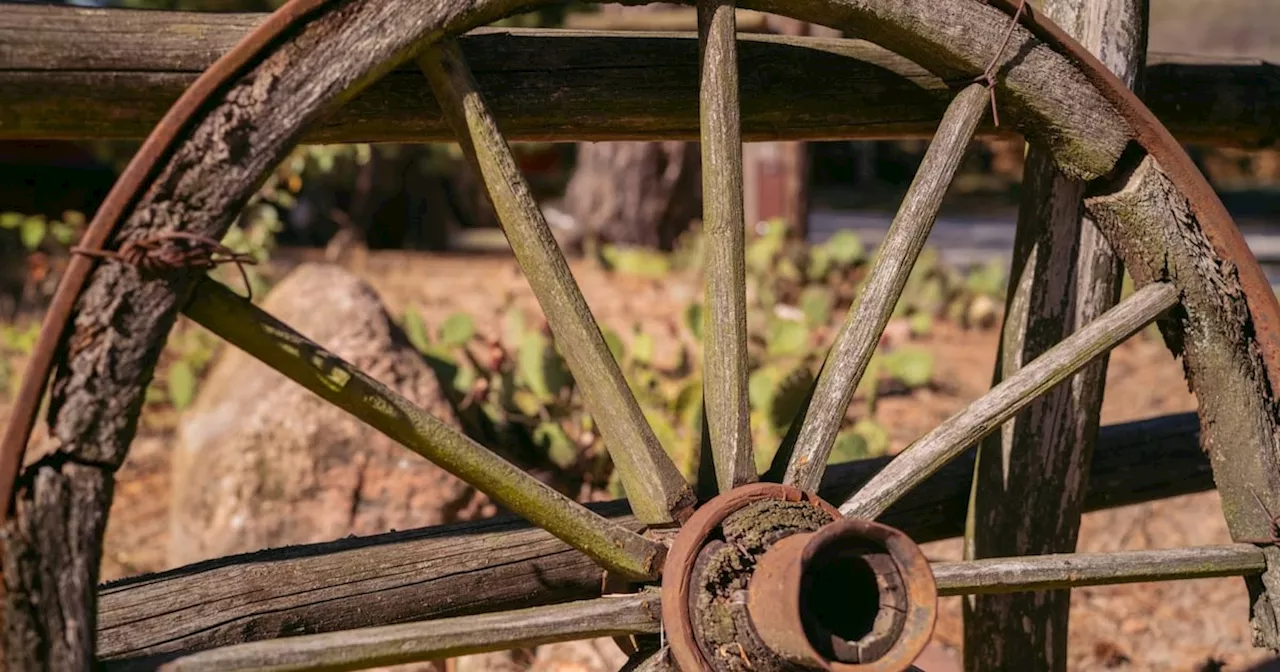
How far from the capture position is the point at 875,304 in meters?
1.86

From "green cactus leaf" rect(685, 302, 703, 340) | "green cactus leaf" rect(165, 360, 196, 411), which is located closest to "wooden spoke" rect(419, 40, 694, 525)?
"green cactus leaf" rect(685, 302, 703, 340)

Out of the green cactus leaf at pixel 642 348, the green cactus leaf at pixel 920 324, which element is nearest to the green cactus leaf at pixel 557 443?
the green cactus leaf at pixel 642 348

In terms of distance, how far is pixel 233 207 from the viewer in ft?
4.60

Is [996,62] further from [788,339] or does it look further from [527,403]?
[788,339]

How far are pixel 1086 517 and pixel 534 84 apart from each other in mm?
2887

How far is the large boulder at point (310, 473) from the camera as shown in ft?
10.4

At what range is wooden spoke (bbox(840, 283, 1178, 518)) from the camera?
6.07ft

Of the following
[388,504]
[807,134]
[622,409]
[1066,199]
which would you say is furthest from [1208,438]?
[388,504]

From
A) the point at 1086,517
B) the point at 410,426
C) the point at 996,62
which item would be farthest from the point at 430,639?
the point at 1086,517

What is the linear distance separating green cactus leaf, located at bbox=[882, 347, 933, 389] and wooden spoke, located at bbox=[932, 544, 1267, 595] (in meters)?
2.79

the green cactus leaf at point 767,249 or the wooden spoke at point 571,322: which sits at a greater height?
the green cactus leaf at point 767,249

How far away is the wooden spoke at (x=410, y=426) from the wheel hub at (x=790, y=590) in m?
0.09

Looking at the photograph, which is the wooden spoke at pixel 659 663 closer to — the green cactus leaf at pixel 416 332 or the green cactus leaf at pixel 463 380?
the green cactus leaf at pixel 463 380

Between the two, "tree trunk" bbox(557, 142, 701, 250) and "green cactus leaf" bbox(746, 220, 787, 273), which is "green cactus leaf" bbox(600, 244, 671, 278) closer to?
"green cactus leaf" bbox(746, 220, 787, 273)
